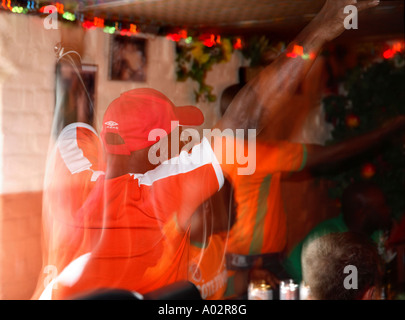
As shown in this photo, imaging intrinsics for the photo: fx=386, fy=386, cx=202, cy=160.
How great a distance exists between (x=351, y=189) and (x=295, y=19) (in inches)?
25.9

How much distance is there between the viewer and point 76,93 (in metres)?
0.78

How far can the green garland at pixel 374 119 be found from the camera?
135cm

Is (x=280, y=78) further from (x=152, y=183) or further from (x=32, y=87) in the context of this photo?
(x=32, y=87)

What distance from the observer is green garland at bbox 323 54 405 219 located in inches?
53.1

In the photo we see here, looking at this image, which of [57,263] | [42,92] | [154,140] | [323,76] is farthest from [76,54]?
[323,76]

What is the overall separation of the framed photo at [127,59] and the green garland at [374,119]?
0.80 metres

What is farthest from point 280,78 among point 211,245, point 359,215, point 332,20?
point 359,215

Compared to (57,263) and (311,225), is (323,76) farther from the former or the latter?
(57,263)

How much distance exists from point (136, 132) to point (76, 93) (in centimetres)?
16

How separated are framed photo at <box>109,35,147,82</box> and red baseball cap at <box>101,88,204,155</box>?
0.04 metres

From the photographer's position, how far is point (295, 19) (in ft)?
3.13

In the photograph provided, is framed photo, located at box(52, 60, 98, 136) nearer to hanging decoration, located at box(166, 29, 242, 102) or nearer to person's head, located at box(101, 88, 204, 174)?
person's head, located at box(101, 88, 204, 174)

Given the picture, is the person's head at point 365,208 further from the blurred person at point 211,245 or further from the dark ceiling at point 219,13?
the dark ceiling at point 219,13
